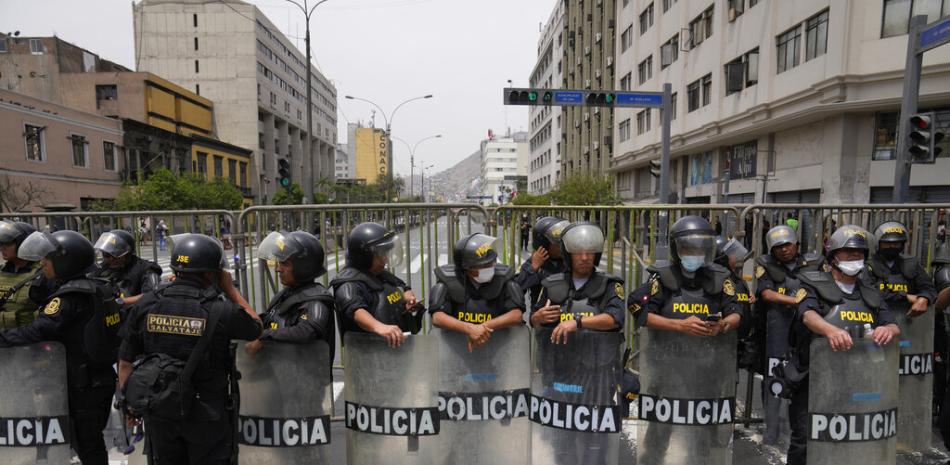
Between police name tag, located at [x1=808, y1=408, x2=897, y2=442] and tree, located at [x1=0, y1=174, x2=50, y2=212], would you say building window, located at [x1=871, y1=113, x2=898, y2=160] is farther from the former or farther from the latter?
tree, located at [x1=0, y1=174, x2=50, y2=212]

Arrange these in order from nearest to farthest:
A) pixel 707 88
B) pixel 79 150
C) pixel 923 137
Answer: pixel 923 137, pixel 707 88, pixel 79 150

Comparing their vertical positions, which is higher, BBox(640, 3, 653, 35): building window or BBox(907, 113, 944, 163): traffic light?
BBox(640, 3, 653, 35): building window

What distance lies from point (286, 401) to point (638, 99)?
14155 millimetres

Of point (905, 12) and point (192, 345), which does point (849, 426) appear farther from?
point (905, 12)

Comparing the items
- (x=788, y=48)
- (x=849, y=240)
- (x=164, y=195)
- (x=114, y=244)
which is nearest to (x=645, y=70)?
(x=788, y=48)

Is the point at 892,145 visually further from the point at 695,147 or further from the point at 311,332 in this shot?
the point at 311,332

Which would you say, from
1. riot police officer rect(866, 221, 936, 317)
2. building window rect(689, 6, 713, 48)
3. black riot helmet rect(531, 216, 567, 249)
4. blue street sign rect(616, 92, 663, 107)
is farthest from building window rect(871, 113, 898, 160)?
black riot helmet rect(531, 216, 567, 249)

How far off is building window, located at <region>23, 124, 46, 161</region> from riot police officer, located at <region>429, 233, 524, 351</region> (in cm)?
3162

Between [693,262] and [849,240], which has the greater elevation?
[849,240]

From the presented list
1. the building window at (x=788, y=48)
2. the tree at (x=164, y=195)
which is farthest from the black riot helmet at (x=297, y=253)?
the tree at (x=164, y=195)

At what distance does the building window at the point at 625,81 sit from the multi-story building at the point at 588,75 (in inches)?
112

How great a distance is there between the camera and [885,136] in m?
15.2

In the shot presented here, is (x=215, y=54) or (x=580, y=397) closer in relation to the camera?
(x=580, y=397)

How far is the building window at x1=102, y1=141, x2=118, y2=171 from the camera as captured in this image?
3222 cm
